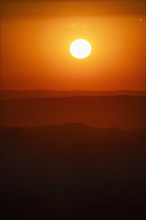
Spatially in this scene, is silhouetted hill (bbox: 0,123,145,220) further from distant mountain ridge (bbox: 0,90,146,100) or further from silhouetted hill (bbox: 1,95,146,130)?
distant mountain ridge (bbox: 0,90,146,100)

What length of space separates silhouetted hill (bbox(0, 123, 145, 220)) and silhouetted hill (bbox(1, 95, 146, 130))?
0.03m

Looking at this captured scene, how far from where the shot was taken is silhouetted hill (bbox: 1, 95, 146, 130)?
137cm

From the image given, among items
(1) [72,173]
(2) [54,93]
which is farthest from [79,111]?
(1) [72,173]

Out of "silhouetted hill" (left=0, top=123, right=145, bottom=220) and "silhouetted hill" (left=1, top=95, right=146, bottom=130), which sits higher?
"silhouetted hill" (left=1, top=95, right=146, bottom=130)

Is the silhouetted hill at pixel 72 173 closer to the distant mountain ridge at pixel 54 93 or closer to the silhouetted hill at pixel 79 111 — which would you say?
the silhouetted hill at pixel 79 111

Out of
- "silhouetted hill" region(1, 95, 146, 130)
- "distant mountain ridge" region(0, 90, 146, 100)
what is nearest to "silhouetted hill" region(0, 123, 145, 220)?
"silhouetted hill" region(1, 95, 146, 130)

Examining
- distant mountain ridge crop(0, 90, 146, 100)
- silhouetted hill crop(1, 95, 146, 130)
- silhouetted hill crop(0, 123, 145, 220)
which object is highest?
distant mountain ridge crop(0, 90, 146, 100)

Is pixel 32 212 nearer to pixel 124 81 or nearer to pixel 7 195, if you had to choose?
pixel 7 195

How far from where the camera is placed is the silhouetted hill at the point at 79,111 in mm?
1366

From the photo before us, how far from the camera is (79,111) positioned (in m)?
1.37

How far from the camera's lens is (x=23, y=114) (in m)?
1.37

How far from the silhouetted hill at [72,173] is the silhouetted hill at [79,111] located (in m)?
0.03

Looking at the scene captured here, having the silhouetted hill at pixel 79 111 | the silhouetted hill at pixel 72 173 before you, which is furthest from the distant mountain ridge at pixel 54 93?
the silhouetted hill at pixel 72 173

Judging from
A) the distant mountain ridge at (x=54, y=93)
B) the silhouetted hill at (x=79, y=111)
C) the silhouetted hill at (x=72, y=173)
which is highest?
the distant mountain ridge at (x=54, y=93)
